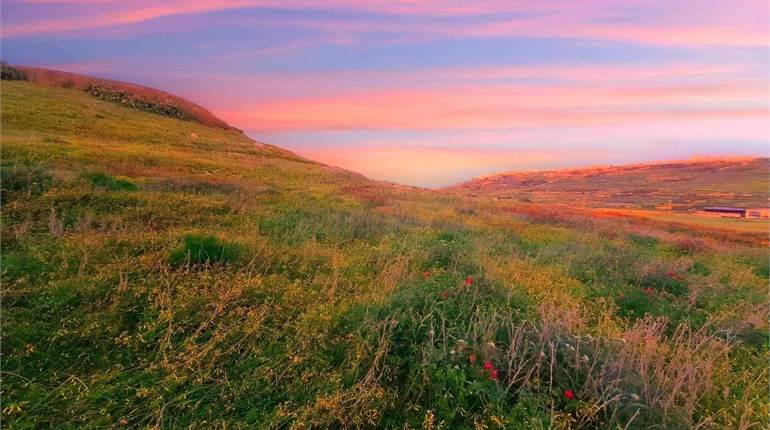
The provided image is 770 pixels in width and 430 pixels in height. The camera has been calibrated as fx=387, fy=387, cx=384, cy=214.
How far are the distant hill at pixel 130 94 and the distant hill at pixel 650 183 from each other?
36876 millimetres

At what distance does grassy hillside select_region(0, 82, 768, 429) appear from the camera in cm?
386

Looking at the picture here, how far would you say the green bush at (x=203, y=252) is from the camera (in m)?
6.39

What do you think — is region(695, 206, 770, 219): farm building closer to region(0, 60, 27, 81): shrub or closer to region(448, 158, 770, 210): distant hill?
region(448, 158, 770, 210): distant hill

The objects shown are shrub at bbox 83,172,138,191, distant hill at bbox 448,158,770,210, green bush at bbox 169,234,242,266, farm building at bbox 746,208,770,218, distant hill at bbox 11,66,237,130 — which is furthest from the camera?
distant hill at bbox 448,158,770,210

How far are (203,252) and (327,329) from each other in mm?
2977

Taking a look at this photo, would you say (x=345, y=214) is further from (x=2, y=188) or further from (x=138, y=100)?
(x=138, y=100)

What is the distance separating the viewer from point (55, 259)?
5949mm

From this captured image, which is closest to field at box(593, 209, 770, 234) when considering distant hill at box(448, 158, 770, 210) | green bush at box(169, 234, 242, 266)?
distant hill at box(448, 158, 770, 210)

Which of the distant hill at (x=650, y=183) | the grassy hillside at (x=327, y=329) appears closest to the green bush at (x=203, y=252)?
the grassy hillside at (x=327, y=329)

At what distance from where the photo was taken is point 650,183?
84.1 meters

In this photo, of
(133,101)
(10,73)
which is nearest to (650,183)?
(133,101)

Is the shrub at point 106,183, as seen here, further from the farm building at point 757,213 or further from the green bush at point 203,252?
the farm building at point 757,213

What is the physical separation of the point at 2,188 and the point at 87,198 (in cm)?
176

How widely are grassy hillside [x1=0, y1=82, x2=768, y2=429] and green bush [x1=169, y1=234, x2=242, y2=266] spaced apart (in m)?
0.03
